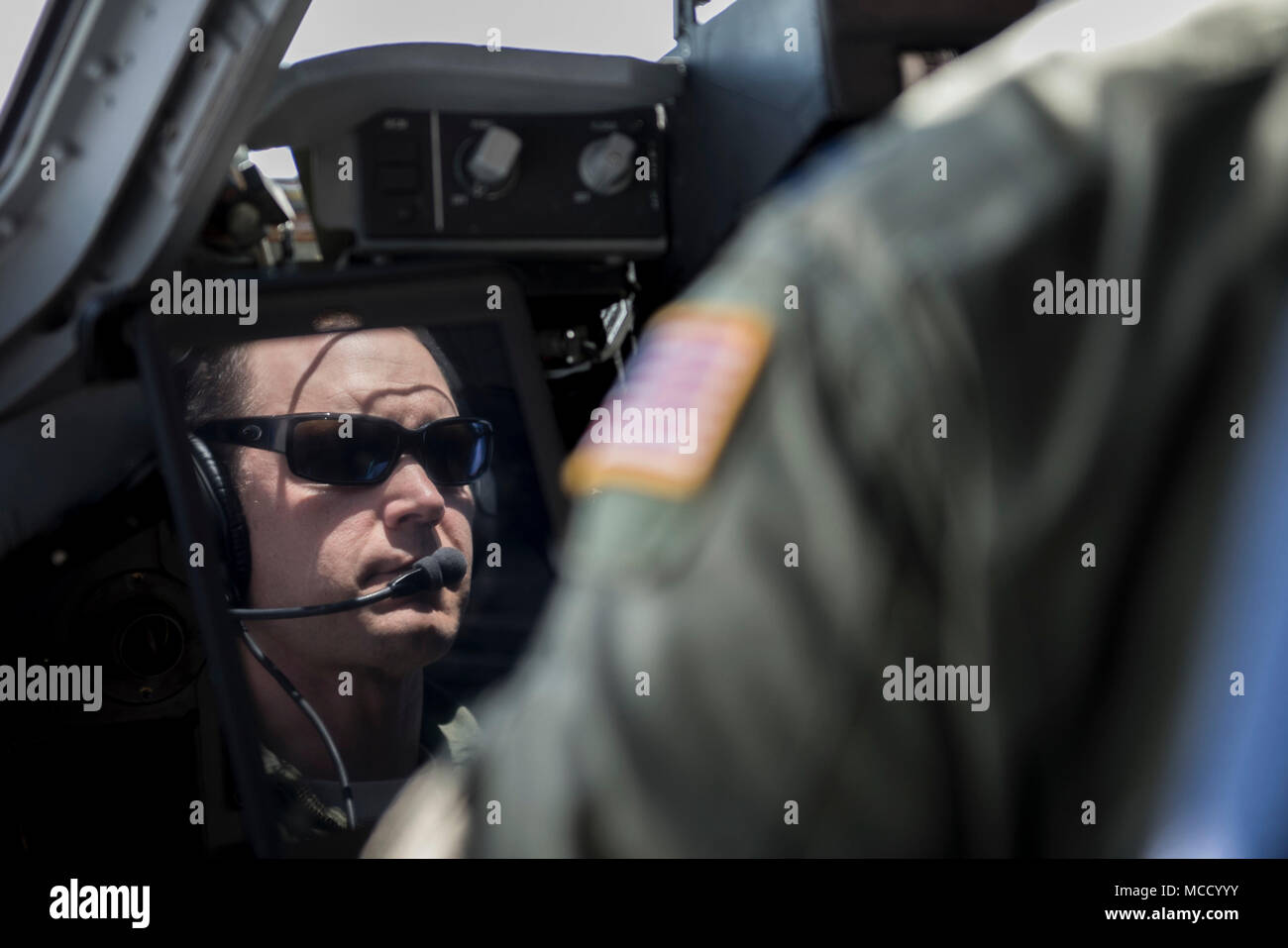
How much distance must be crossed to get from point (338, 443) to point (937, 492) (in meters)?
1.23

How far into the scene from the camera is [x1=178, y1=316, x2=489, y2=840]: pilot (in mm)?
1396

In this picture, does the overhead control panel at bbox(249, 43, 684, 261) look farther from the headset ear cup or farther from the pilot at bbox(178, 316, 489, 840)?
the headset ear cup

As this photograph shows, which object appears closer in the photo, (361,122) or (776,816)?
(776,816)

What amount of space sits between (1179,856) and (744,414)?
20cm

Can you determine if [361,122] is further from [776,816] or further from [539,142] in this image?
[776,816]

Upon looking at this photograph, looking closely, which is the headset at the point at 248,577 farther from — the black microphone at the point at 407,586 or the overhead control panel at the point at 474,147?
the overhead control panel at the point at 474,147

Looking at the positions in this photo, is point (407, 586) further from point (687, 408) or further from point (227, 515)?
point (687, 408)

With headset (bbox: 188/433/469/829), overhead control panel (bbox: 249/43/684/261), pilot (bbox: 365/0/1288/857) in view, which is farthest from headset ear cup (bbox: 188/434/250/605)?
pilot (bbox: 365/0/1288/857)

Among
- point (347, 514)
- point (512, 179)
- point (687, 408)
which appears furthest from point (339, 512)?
point (687, 408)

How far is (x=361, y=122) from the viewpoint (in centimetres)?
164

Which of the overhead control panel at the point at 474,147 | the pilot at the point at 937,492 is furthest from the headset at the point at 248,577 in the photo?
the pilot at the point at 937,492

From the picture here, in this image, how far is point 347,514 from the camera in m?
1.40
